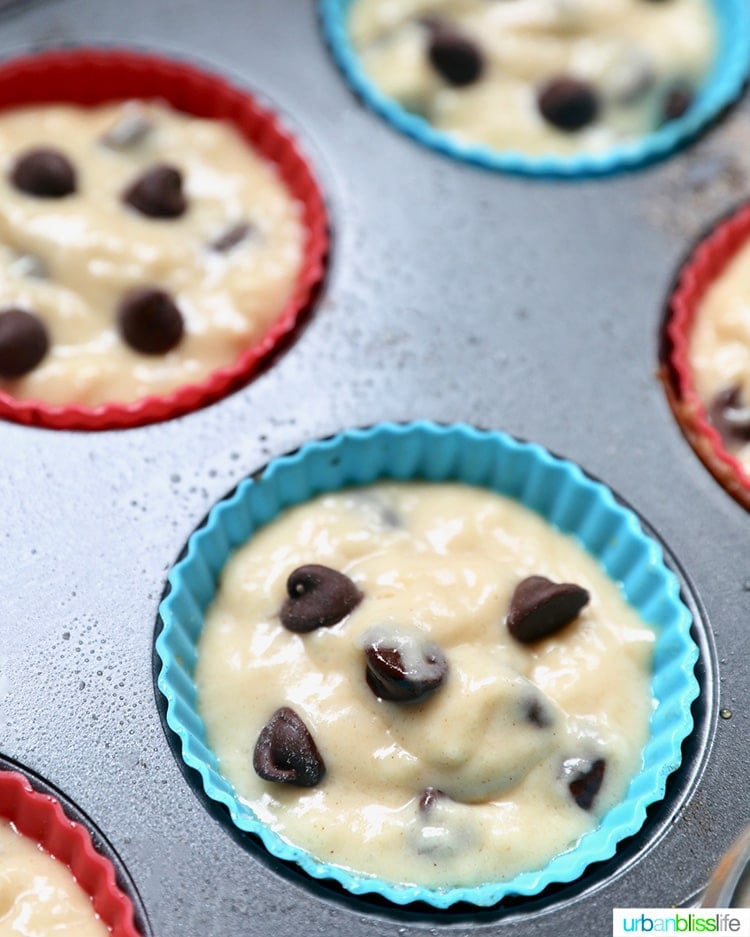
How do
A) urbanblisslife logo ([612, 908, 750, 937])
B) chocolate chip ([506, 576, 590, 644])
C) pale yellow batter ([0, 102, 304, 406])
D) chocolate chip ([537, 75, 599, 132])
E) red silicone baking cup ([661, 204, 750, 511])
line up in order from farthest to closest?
1. chocolate chip ([537, 75, 599, 132])
2. pale yellow batter ([0, 102, 304, 406])
3. red silicone baking cup ([661, 204, 750, 511])
4. chocolate chip ([506, 576, 590, 644])
5. urbanblisslife logo ([612, 908, 750, 937])

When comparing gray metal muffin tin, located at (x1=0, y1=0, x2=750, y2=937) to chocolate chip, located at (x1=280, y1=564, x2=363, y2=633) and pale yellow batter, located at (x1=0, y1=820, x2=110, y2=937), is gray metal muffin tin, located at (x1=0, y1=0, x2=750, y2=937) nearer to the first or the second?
pale yellow batter, located at (x1=0, y1=820, x2=110, y2=937)


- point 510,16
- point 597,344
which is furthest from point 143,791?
point 510,16

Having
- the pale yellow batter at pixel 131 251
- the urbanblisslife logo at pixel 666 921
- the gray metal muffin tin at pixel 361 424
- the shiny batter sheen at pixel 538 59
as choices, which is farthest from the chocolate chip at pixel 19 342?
the urbanblisslife logo at pixel 666 921

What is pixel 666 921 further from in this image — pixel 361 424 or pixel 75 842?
pixel 361 424

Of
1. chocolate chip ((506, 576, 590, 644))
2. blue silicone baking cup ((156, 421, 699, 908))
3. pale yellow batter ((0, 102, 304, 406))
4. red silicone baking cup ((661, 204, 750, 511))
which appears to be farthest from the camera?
pale yellow batter ((0, 102, 304, 406))

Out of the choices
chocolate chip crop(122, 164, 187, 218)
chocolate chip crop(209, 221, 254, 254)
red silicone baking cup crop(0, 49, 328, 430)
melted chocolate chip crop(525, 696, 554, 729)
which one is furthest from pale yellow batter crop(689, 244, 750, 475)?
chocolate chip crop(122, 164, 187, 218)

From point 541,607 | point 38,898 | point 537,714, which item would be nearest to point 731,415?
point 541,607
